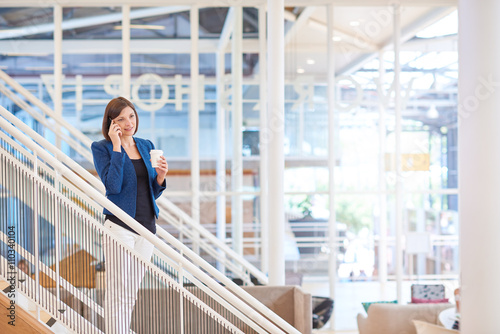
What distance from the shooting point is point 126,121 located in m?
3.33

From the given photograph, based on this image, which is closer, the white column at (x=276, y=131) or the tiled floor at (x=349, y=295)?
the white column at (x=276, y=131)

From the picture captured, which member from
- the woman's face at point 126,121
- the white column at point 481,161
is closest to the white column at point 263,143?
the woman's face at point 126,121

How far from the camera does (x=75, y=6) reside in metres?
6.86

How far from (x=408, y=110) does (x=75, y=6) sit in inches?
164

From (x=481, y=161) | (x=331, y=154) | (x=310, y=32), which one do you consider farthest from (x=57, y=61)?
(x=481, y=161)

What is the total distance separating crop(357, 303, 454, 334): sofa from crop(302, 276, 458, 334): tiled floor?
6.22 ft

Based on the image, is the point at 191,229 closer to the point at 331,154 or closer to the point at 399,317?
the point at 331,154

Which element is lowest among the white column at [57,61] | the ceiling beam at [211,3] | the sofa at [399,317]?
the sofa at [399,317]

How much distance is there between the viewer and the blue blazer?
10.4 ft

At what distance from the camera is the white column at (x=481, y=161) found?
299 cm

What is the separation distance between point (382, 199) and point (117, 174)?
484cm

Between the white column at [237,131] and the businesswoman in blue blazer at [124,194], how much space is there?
361 centimetres

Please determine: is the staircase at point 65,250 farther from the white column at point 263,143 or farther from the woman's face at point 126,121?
the white column at point 263,143

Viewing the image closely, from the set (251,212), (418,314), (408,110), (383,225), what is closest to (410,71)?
(408,110)
